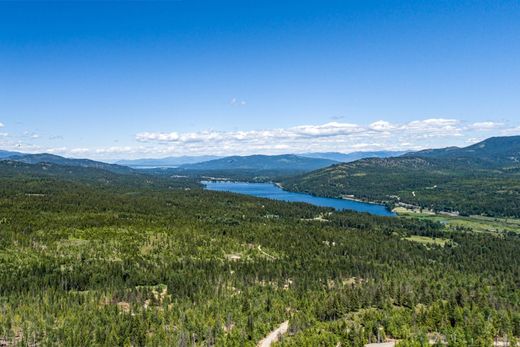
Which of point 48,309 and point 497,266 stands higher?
point 48,309

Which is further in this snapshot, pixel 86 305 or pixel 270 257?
pixel 270 257

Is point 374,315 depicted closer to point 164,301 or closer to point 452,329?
point 452,329

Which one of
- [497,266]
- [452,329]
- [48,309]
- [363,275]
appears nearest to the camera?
[452,329]

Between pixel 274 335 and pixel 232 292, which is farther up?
pixel 232 292

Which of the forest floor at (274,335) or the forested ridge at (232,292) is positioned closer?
the forest floor at (274,335)

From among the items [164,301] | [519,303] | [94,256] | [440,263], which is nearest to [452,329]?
[519,303]

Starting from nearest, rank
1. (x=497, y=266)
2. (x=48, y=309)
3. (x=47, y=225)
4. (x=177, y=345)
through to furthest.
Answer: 1. (x=177, y=345)
2. (x=48, y=309)
3. (x=497, y=266)
4. (x=47, y=225)

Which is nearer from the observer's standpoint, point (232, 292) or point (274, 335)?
point (274, 335)

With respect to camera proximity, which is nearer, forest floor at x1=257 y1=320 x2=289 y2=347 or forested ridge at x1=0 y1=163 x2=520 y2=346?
forest floor at x1=257 y1=320 x2=289 y2=347
